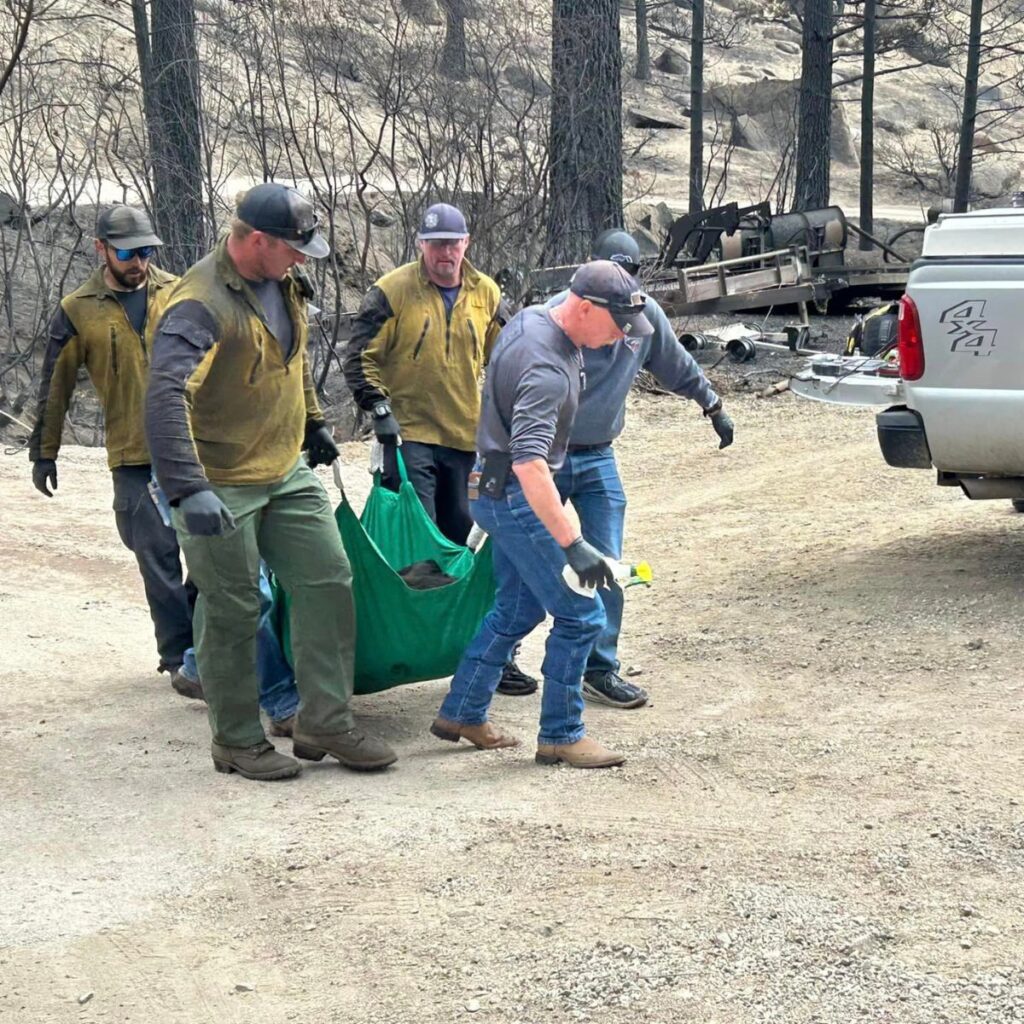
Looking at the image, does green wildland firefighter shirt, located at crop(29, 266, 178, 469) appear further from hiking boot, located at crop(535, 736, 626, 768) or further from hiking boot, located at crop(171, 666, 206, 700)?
hiking boot, located at crop(535, 736, 626, 768)

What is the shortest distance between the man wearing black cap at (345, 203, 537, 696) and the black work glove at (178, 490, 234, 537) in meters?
1.71

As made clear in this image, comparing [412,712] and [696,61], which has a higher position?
[696,61]

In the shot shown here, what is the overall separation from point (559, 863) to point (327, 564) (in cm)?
127

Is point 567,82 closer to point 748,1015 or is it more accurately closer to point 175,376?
point 175,376

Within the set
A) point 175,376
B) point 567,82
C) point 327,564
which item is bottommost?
point 327,564

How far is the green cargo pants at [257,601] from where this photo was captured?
188 inches

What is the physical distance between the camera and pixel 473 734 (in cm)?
522

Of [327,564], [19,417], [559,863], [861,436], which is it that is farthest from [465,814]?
[19,417]

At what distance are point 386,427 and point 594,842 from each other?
216 centimetres

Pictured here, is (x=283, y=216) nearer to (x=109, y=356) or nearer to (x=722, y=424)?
(x=109, y=356)

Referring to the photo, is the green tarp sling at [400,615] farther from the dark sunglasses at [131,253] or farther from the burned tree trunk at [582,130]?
the burned tree trunk at [582,130]

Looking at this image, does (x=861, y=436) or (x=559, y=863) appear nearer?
(x=559, y=863)

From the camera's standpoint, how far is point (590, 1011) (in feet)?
11.4

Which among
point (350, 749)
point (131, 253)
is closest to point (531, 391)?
point (350, 749)
